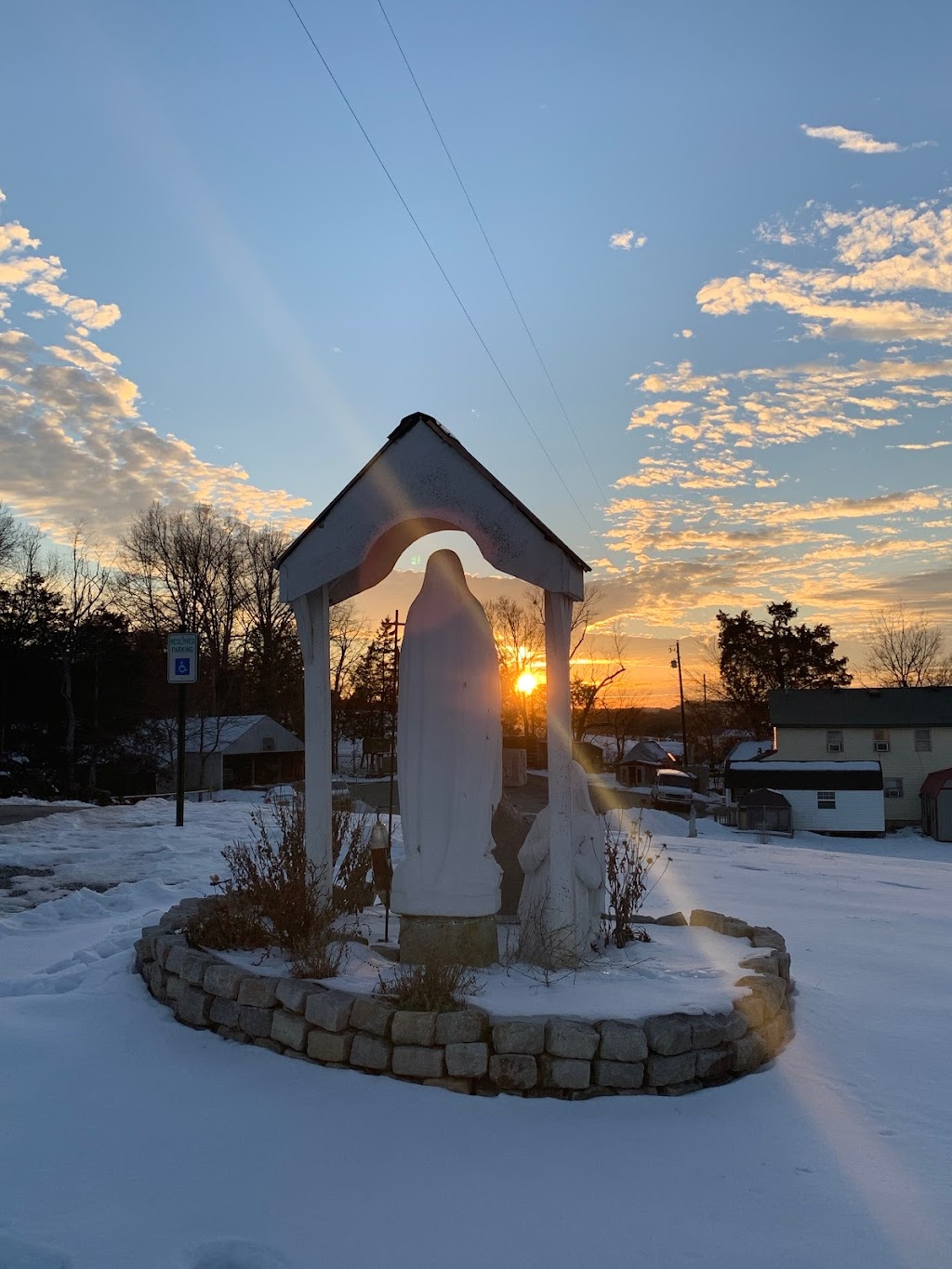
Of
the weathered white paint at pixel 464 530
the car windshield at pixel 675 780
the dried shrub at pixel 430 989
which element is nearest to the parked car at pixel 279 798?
the weathered white paint at pixel 464 530

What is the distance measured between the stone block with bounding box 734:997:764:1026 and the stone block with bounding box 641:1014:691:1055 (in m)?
0.42

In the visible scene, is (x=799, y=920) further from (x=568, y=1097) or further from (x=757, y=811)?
(x=757, y=811)

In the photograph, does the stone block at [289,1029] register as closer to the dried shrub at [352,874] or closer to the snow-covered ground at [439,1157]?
the snow-covered ground at [439,1157]

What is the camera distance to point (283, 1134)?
4.06 meters

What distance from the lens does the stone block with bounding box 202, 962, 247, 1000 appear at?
509 centimetres

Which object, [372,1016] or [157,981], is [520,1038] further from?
[157,981]

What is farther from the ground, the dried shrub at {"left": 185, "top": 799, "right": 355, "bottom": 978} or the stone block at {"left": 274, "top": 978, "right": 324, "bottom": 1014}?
the dried shrub at {"left": 185, "top": 799, "right": 355, "bottom": 978}

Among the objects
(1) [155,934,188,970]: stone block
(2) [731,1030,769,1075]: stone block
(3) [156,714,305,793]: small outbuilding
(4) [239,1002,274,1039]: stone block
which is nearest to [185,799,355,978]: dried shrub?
(1) [155,934,188,970]: stone block

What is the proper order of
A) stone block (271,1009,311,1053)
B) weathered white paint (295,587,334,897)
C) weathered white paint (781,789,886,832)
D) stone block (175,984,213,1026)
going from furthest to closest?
weathered white paint (781,789,886,832), weathered white paint (295,587,334,897), stone block (175,984,213,1026), stone block (271,1009,311,1053)

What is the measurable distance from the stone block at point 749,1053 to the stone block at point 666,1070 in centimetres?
35

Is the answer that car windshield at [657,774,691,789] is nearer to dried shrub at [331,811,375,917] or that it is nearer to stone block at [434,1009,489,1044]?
dried shrub at [331,811,375,917]

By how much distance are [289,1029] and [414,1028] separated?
2.50 feet

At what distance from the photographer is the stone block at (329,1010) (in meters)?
4.66

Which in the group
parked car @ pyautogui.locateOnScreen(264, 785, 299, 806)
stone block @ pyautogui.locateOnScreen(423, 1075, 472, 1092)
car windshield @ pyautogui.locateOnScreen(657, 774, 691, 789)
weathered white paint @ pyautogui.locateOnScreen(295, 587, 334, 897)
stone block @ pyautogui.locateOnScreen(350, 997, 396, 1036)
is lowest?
car windshield @ pyautogui.locateOnScreen(657, 774, 691, 789)
